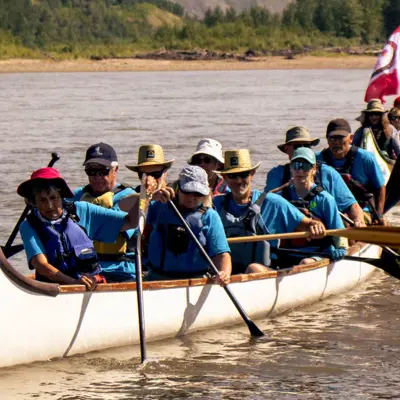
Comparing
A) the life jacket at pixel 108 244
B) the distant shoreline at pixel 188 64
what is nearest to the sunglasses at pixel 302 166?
the life jacket at pixel 108 244

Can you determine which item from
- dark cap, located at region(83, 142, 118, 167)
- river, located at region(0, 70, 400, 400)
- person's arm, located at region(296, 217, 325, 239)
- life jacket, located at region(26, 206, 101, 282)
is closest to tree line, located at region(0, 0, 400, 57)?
river, located at region(0, 70, 400, 400)

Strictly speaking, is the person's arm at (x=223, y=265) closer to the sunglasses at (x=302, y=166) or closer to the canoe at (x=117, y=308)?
the canoe at (x=117, y=308)

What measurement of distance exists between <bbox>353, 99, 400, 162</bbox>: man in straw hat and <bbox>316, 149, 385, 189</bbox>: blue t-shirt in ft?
7.67

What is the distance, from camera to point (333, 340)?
9.26 meters

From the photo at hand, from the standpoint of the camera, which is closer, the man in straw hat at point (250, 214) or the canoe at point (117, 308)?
the canoe at point (117, 308)

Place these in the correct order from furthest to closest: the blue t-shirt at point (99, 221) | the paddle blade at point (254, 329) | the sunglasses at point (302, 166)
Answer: the sunglasses at point (302, 166) → the paddle blade at point (254, 329) → the blue t-shirt at point (99, 221)

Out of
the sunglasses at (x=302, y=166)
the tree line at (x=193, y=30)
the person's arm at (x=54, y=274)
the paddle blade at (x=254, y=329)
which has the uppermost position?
the tree line at (x=193, y=30)

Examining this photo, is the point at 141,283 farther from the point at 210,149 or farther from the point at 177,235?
the point at 210,149

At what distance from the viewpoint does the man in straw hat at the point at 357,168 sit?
37.8 feet

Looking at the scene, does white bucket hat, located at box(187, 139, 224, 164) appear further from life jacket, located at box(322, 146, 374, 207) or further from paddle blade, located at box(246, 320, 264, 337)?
life jacket, located at box(322, 146, 374, 207)

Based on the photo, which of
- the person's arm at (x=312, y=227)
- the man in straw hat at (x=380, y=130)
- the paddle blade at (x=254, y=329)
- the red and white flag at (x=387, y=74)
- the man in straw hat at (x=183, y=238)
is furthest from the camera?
the red and white flag at (x=387, y=74)

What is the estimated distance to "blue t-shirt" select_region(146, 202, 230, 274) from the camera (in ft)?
28.2

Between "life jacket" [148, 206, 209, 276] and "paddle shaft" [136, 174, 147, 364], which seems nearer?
"paddle shaft" [136, 174, 147, 364]

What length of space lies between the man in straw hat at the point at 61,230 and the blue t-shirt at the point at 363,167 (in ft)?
13.0
